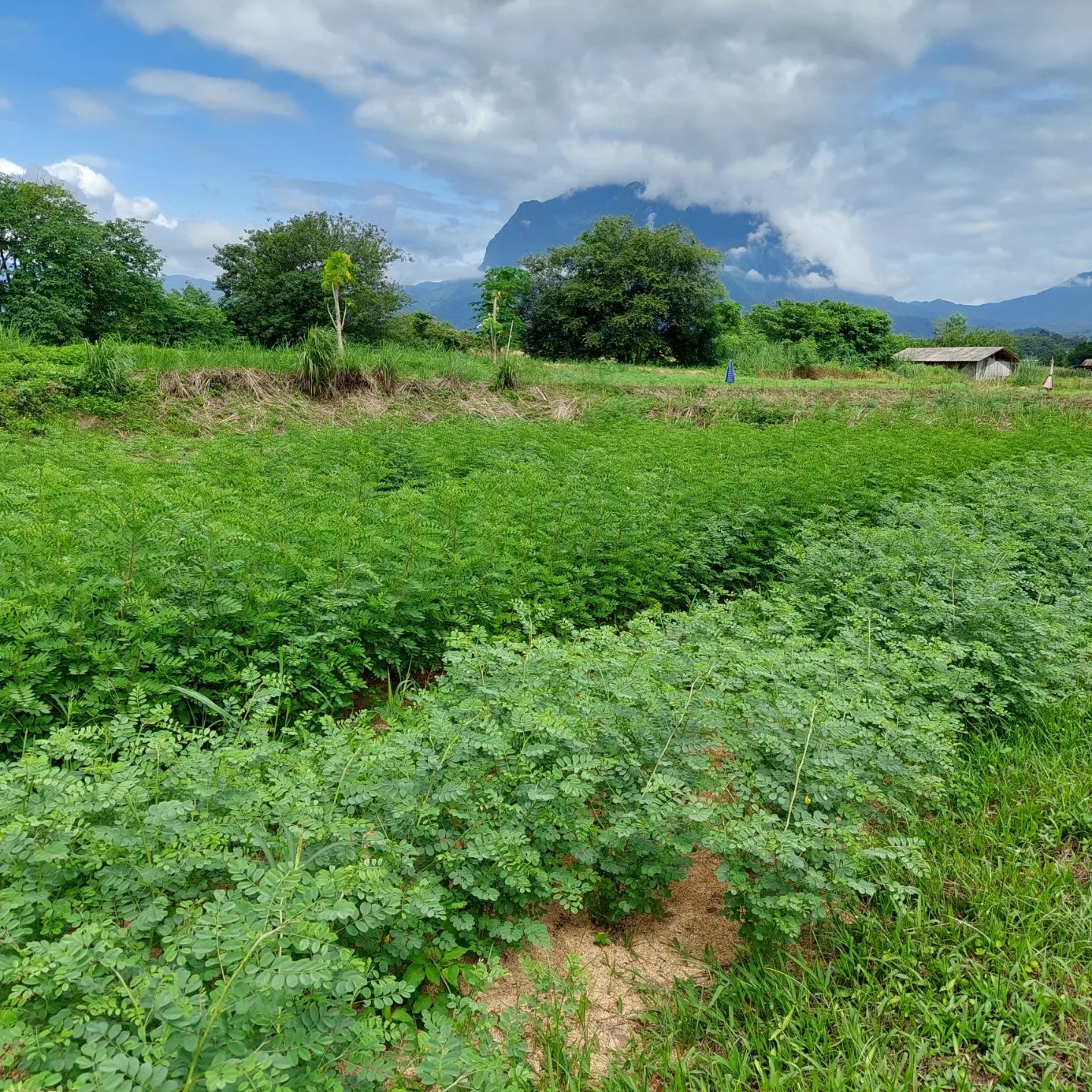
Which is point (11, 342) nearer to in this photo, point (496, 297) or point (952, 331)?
point (496, 297)

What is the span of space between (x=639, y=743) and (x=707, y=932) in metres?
0.76

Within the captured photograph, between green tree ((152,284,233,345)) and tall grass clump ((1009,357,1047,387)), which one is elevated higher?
green tree ((152,284,233,345))

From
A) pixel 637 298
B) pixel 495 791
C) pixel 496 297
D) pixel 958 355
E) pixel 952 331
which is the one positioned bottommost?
pixel 495 791

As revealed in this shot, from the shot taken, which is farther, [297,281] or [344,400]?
[297,281]

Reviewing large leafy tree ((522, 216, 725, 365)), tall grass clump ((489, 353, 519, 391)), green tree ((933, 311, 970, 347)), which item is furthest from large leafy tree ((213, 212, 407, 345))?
green tree ((933, 311, 970, 347))

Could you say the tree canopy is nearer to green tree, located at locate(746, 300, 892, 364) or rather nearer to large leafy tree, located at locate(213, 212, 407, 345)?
large leafy tree, located at locate(213, 212, 407, 345)

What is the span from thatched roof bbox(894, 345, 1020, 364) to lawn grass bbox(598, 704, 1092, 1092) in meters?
49.0

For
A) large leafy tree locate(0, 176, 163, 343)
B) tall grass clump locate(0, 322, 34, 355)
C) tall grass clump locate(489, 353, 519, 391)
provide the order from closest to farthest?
tall grass clump locate(0, 322, 34, 355) < tall grass clump locate(489, 353, 519, 391) < large leafy tree locate(0, 176, 163, 343)

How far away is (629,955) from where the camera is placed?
2.51 metres

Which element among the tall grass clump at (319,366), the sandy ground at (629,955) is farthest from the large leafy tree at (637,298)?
the sandy ground at (629,955)

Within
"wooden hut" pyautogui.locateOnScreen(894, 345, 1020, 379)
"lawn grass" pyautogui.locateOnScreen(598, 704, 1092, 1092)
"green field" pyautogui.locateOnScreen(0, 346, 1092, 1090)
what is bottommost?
"lawn grass" pyautogui.locateOnScreen(598, 704, 1092, 1092)

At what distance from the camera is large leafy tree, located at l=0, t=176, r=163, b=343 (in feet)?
91.0

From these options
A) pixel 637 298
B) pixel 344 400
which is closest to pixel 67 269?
pixel 344 400

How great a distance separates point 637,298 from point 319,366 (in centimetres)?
2767
